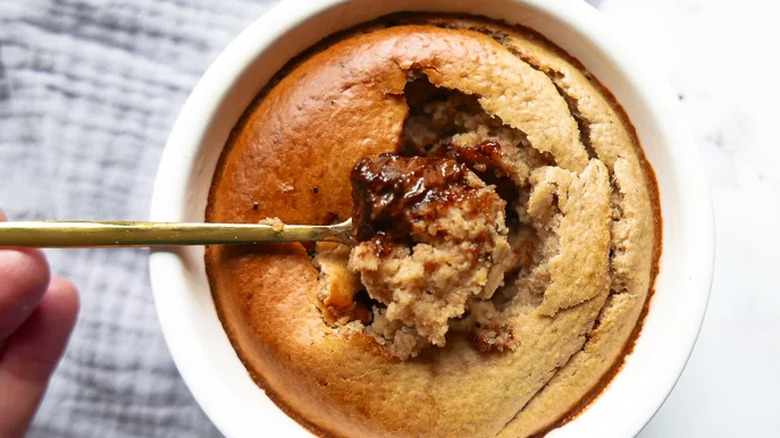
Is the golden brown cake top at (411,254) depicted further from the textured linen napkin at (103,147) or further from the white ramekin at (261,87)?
the textured linen napkin at (103,147)

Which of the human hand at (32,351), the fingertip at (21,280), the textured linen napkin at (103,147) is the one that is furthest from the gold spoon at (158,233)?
the textured linen napkin at (103,147)

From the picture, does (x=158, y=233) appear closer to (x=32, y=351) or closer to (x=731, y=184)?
(x=32, y=351)

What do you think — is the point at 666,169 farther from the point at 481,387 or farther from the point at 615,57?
the point at 481,387

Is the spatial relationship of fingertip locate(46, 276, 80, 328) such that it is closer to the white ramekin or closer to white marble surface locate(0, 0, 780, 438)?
white marble surface locate(0, 0, 780, 438)

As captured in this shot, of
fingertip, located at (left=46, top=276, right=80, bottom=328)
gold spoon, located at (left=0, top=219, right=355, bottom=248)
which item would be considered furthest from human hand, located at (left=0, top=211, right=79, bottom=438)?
gold spoon, located at (left=0, top=219, right=355, bottom=248)

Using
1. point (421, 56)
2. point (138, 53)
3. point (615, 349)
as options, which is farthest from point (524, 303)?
point (138, 53)
